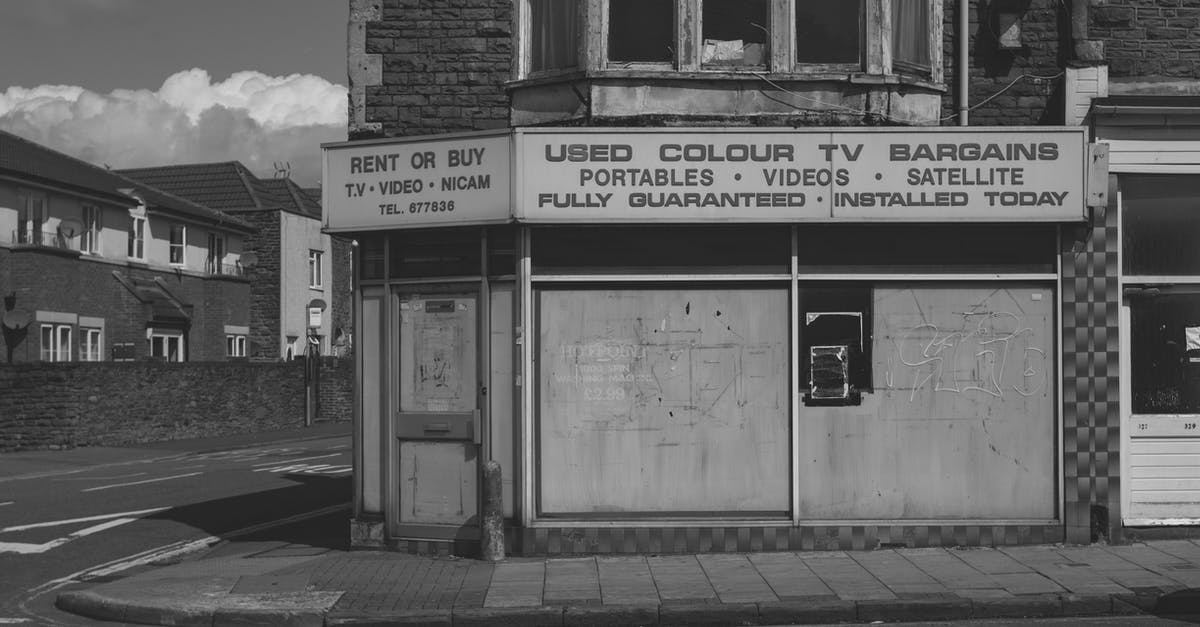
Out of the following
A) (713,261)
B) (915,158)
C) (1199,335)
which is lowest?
(1199,335)

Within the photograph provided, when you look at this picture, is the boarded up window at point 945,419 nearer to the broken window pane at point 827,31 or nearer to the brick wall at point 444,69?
the broken window pane at point 827,31

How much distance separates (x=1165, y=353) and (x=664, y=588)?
18.3 feet

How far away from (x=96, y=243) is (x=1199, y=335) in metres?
33.4

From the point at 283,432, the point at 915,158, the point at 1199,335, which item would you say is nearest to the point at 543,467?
the point at 915,158

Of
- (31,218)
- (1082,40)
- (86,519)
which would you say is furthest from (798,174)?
(31,218)

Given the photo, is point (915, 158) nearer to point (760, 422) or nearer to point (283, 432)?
point (760, 422)

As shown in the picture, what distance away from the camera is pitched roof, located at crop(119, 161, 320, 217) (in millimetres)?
51000

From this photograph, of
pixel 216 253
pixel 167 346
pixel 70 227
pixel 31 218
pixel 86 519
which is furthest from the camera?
pixel 216 253

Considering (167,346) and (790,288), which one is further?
(167,346)

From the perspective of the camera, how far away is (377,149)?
11.5 metres

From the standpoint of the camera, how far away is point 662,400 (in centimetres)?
1130

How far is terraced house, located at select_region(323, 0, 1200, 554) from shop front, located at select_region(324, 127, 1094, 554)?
1.0 inches

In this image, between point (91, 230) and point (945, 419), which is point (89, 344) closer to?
point (91, 230)

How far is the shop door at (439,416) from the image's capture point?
1138cm
